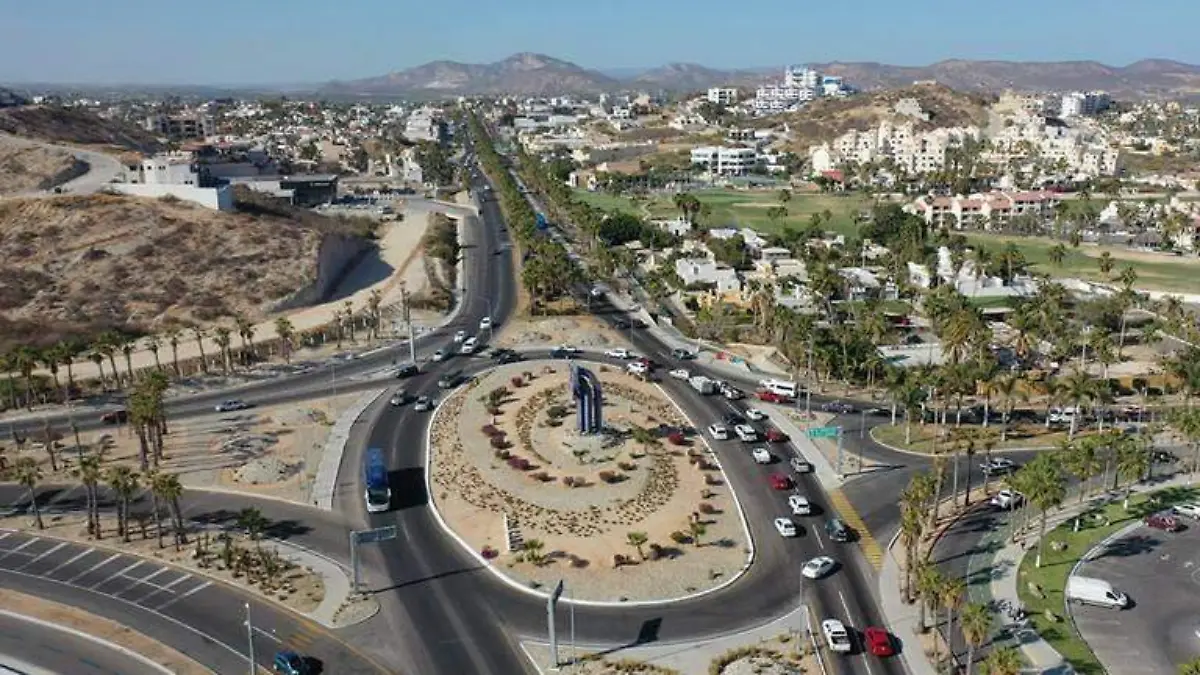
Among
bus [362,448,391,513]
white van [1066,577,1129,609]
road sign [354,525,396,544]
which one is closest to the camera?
white van [1066,577,1129,609]

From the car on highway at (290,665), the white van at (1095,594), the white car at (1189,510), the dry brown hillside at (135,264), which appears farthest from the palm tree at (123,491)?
the white car at (1189,510)

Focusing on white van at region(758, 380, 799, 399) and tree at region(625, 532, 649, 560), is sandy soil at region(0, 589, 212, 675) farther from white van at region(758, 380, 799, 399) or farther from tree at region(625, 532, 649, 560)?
white van at region(758, 380, 799, 399)

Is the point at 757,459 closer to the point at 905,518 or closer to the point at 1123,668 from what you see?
the point at 905,518

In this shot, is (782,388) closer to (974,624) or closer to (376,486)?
(376,486)

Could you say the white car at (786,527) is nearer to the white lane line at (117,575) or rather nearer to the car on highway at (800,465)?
the car on highway at (800,465)

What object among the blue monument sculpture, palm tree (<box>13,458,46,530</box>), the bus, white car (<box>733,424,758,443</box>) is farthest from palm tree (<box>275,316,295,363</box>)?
white car (<box>733,424,758,443</box>)

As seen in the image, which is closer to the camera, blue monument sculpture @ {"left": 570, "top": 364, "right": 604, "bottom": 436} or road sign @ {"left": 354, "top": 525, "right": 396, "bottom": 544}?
Answer: road sign @ {"left": 354, "top": 525, "right": 396, "bottom": 544}

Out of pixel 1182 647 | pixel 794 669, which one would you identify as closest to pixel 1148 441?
pixel 1182 647
